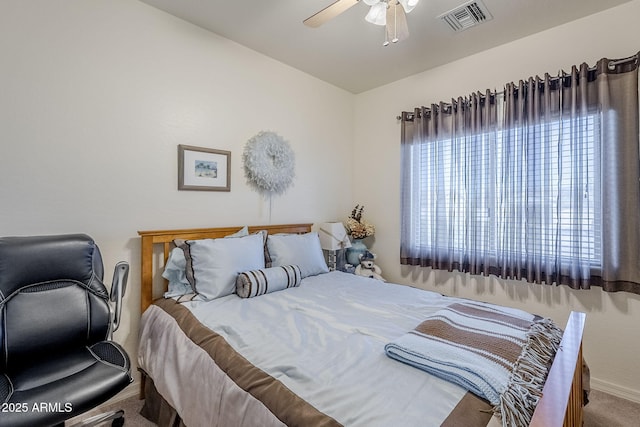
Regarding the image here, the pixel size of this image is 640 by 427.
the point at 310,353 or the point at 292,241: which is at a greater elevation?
the point at 292,241

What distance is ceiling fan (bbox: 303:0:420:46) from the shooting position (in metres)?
1.68

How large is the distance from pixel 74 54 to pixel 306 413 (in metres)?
2.38

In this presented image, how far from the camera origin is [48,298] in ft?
4.88

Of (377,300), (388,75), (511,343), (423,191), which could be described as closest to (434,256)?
(423,191)

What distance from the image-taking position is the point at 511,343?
131cm

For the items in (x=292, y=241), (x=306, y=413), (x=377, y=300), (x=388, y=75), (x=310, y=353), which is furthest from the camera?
(x=388, y=75)

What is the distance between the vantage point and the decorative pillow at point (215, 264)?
6.44 feet

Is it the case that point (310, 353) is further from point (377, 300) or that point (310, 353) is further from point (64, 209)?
point (64, 209)

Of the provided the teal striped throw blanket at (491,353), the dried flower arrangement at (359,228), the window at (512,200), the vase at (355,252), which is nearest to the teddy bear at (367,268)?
the vase at (355,252)

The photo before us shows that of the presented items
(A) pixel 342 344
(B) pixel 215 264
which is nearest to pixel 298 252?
(B) pixel 215 264

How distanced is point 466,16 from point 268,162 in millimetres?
1940

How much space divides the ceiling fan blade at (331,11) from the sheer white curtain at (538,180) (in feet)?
5.26

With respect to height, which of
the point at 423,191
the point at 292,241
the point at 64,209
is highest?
the point at 423,191

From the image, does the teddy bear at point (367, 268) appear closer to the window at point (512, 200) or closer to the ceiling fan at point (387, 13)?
the window at point (512, 200)
